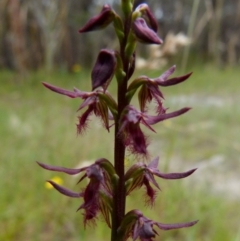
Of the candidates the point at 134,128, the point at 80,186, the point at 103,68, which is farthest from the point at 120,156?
the point at 80,186

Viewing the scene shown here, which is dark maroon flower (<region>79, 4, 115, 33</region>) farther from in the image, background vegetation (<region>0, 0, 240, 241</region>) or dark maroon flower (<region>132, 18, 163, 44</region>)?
background vegetation (<region>0, 0, 240, 241</region>)

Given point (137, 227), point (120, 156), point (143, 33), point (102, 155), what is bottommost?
point (102, 155)

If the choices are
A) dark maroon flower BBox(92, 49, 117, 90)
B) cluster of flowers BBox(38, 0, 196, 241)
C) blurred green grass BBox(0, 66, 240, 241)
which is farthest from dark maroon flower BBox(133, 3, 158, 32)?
blurred green grass BBox(0, 66, 240, 241)

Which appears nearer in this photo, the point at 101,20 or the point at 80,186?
the point at 101,20

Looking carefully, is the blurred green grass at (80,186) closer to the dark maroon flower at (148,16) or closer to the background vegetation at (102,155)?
the background vegetation at (102,155)

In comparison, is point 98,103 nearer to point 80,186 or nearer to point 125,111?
point 125,111

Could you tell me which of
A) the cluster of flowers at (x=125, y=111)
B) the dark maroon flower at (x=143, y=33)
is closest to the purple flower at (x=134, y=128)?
the cluster of flowers at (x=125, y=111)

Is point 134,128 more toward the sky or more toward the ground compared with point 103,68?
more toward the ground
